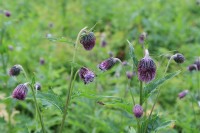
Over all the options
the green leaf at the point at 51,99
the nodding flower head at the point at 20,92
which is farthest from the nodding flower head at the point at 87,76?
the nodding flower head at the point at 20,92

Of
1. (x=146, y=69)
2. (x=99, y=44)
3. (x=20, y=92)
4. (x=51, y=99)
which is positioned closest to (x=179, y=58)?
(x=146, y=69)

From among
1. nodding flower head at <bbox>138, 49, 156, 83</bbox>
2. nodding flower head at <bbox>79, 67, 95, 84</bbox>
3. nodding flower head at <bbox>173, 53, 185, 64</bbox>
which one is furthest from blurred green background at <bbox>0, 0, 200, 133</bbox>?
nodding flower head at <bbox>138, 49, 156, 83</bbox>

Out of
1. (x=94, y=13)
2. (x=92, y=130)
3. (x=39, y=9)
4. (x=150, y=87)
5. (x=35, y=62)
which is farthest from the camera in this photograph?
(x=94, y=13)

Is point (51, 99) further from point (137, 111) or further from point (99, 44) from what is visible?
point (99, 44)

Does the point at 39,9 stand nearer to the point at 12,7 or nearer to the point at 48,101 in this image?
the point at 12,7

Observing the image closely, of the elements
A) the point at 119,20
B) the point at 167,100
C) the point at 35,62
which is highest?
the point at 119,20

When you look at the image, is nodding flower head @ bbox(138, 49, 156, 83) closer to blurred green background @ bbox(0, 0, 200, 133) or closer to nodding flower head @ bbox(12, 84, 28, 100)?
nodding flower head @ bbox(12, 84, 28, 100)

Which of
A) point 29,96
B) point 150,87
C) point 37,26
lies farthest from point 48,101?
point 37,26

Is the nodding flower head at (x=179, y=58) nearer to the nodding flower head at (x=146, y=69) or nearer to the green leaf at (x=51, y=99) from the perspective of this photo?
the nodding flower head at (x=146, y=69)
